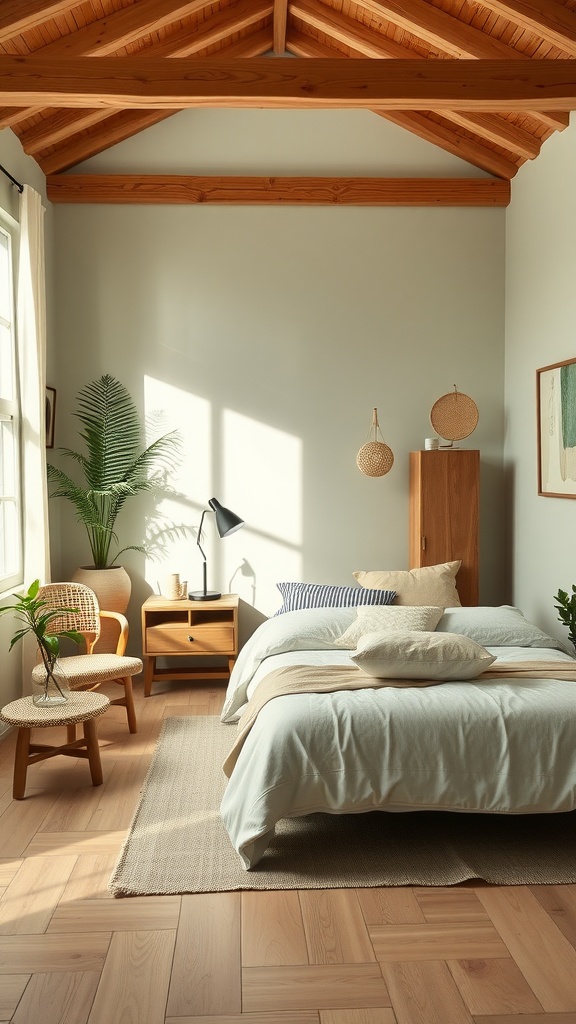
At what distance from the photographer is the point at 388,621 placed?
4355 mm

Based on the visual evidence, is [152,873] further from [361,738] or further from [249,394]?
[249,394]

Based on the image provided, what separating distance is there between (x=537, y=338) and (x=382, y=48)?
1998mm

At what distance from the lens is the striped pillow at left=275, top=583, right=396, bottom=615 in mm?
5090

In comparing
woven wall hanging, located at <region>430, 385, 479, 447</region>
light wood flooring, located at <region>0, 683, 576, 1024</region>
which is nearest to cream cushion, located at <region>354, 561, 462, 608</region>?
woven wall hanging, located at <region>430, 385, 479, 447</region>

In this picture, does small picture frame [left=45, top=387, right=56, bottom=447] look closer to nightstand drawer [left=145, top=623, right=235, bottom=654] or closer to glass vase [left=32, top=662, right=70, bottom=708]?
nightstand drawer [left=145, top=623, right=235, bottom=654]

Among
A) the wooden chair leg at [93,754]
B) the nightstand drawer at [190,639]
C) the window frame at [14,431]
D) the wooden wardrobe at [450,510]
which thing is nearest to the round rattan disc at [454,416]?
the wooden wardrobe at [450,510]

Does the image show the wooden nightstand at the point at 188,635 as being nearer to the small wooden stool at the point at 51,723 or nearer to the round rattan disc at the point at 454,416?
the small wooden stool at the point at 51,723

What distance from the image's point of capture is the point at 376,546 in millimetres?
5898

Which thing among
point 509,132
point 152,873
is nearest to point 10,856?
point 152,873

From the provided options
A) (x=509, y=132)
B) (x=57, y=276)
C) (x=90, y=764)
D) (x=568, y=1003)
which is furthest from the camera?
(x=57, y=276)

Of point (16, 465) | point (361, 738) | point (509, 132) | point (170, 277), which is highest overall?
point (509, 132)

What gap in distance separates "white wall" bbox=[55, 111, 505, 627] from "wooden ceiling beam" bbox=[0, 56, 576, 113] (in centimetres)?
202

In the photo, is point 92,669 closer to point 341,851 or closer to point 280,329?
point 341,851

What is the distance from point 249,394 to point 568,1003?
430cm
